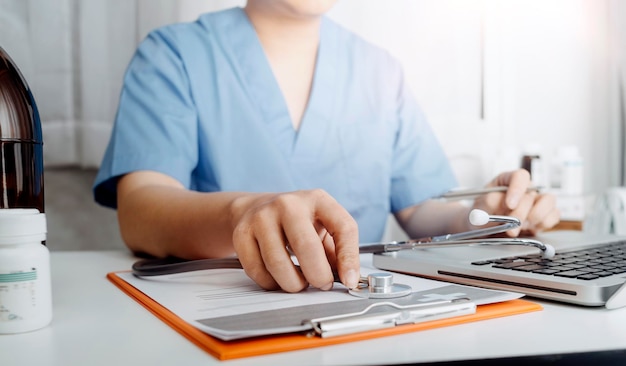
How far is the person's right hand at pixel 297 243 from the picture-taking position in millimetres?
470

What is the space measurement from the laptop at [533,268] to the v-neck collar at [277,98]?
1.62 ft

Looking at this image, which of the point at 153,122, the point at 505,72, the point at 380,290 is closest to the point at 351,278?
the point at 380,290

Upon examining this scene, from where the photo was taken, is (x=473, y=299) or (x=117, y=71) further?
(x=117, y=71)

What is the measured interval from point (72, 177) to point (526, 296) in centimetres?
89

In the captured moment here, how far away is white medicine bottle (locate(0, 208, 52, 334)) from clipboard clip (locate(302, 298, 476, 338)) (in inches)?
7.6

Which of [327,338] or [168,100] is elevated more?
[168,100]

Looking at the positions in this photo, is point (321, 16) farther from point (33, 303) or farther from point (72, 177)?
point (33, 303)

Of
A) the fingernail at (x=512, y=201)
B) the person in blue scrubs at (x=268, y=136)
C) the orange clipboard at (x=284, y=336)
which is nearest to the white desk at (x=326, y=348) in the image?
the orange clipboard at (x=284, y=336)

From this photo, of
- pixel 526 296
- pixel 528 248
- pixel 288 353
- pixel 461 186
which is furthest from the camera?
pixel 461 186

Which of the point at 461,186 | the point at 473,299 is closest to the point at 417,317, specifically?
the point at 473,299

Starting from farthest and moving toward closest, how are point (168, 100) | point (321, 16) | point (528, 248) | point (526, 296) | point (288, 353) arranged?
point (321, 16)
point (168, 100)
point (528, 248)
point (526, 296)
point (288, 353)

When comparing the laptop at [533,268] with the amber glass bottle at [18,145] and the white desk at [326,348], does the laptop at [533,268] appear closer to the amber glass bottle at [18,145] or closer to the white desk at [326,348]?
the white desk at [326,348]

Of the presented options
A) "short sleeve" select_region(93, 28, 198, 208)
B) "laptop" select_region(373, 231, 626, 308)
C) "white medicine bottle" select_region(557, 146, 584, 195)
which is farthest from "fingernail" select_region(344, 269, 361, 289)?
"white medicine bottle" select_region(557, 146, 584, 195)

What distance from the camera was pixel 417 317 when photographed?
0.40 metres
